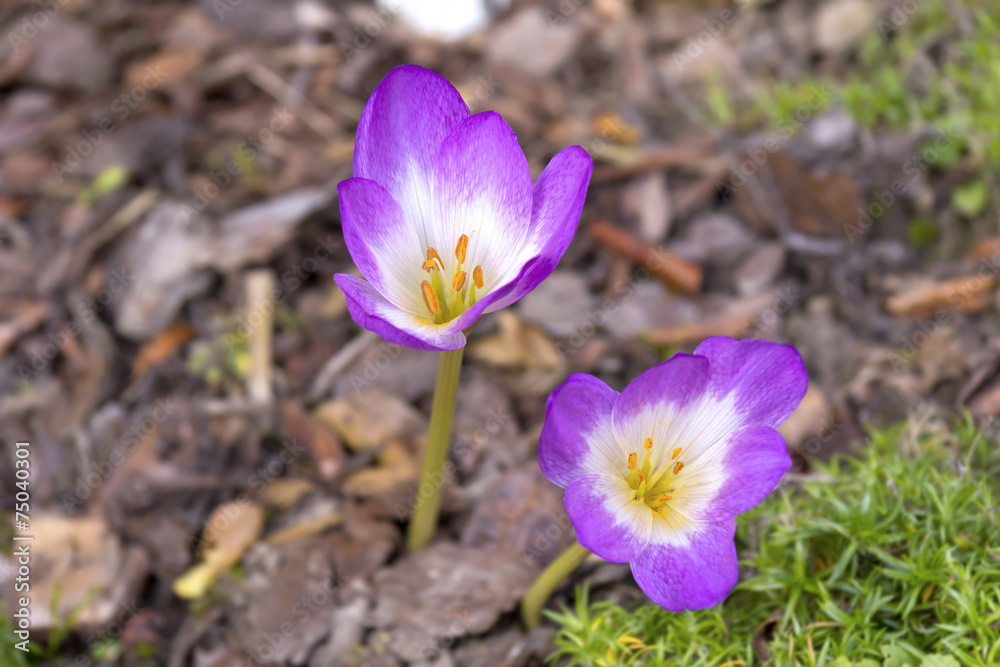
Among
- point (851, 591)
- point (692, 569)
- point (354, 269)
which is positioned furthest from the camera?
point (354, 269)

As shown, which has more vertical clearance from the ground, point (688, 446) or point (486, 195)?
point (486, 195)

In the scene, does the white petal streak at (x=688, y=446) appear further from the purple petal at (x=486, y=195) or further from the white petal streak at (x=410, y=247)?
the white petal streak at (x=410, y=247)

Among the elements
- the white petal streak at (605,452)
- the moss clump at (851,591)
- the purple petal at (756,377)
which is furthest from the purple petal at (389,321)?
the moss clump at (851,591)

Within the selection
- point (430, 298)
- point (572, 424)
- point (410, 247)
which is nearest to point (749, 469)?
point (572, 424)

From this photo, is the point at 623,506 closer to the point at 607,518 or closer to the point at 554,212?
the point at 607,518

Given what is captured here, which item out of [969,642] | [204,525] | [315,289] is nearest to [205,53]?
[315,289]

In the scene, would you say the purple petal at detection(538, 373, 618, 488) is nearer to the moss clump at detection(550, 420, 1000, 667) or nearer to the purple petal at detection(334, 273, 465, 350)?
the purple petal at detection(334, 273, 465, 350)

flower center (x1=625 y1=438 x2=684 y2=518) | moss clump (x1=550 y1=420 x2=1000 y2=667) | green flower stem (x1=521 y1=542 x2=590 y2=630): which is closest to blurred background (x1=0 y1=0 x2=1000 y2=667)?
green flower stem (x1=521 y1=542 x2=590 y2=630)
